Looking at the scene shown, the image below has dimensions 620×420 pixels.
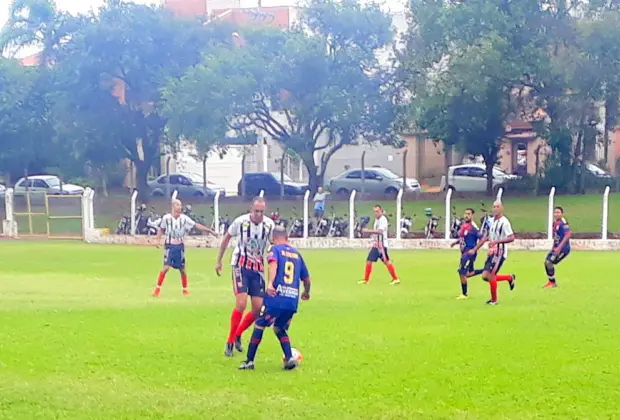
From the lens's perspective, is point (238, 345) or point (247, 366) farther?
point (238, 345)

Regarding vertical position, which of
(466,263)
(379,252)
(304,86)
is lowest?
(379,252)

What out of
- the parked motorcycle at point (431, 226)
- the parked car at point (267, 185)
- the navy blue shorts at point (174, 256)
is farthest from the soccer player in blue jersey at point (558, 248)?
the parked car at point (267, 185)

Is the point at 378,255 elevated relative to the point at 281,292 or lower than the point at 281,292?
lower

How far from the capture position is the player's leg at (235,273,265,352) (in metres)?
11.1

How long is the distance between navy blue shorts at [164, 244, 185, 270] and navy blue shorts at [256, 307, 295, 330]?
24.4 feet

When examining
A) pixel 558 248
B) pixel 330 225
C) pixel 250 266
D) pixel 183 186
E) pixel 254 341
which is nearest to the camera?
pixel 254 341

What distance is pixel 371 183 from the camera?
4475cm

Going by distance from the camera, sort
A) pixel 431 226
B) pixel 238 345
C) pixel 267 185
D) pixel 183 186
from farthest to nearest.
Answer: pixel 183 186, pixel 267 185, pixel 431 226, pixel 238 345

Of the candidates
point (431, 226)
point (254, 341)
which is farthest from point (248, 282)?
point (431, 226)

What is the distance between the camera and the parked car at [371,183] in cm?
4409

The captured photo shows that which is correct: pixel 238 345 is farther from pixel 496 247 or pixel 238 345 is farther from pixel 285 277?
pixel 496 247

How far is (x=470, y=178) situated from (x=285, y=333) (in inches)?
1411

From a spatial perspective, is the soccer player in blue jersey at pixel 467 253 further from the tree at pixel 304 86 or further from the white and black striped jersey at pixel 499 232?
the tree at pixel 304 86

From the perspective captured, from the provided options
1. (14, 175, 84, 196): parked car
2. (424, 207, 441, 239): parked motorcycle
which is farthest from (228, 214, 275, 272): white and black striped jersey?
(14, 175, 84, 196): parked car
